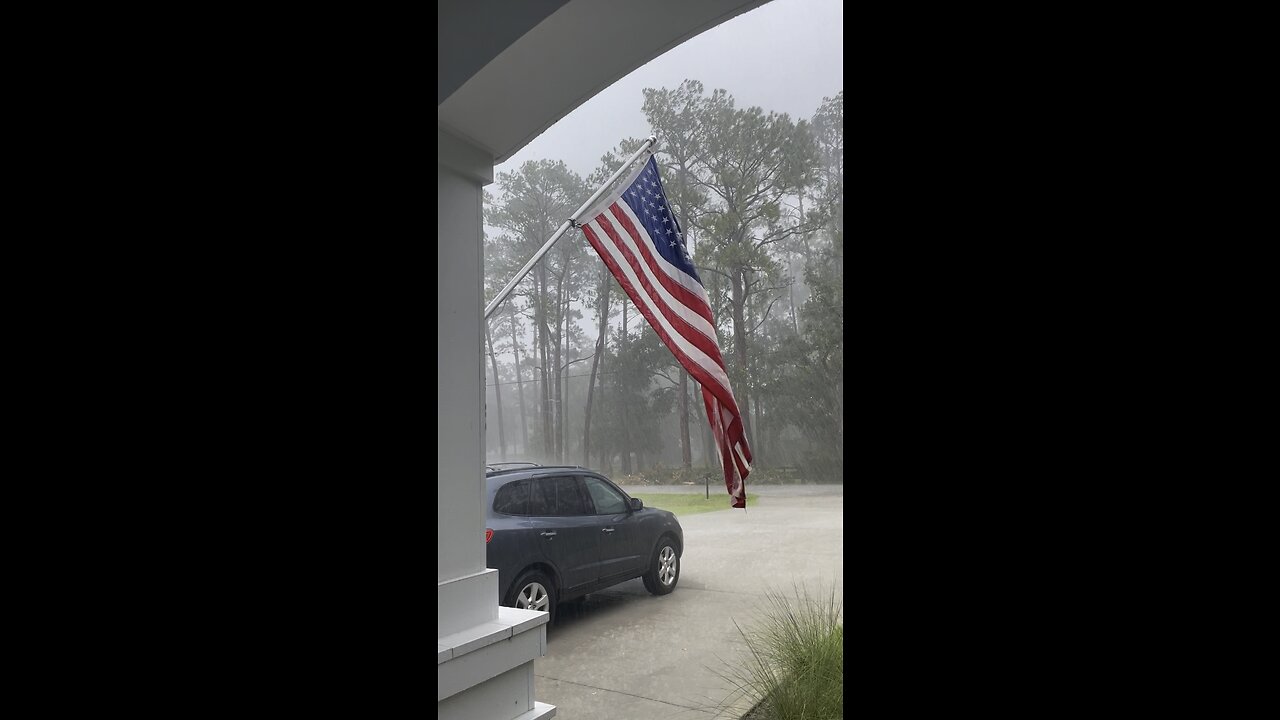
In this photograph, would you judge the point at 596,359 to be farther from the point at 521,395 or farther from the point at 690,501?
the point at 690,501

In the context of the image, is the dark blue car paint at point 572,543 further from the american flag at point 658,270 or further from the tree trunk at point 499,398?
the tree trunk at point 499,398

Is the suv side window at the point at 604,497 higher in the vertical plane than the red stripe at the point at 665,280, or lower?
lower

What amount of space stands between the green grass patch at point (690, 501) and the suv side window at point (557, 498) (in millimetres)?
3852

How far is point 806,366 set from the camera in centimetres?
880

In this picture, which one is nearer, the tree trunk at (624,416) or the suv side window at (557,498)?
the suv side window at (557,498)

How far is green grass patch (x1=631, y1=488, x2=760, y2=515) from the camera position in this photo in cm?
826

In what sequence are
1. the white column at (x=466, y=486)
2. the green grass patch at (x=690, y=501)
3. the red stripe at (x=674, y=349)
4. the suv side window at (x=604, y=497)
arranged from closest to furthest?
the white column at (x=466, y=486) < the red stripe at (x=674, y=349) < the suv side window at (x=604, y=497) < the green grass patch at (x=690, y=501)

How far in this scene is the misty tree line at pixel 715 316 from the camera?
8.85 meters

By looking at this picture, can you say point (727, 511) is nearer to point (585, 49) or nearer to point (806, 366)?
point (806, 366)

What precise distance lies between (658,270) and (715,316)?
239 inches

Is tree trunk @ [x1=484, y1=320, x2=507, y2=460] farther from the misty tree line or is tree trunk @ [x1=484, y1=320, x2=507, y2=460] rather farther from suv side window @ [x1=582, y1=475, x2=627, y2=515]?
suv side window @ [x1=582, y1=475, x2=627, y2=515]

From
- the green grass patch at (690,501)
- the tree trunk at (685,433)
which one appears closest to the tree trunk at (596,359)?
the green grass patch at (690,501)
